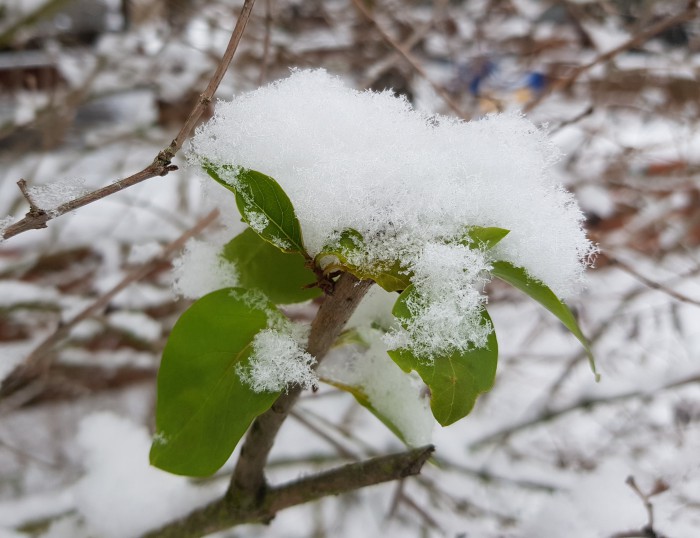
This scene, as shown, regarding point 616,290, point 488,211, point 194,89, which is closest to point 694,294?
point 616,290

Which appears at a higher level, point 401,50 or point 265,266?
point 401,50

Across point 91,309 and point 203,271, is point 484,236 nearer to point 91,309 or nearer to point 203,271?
point 203,271

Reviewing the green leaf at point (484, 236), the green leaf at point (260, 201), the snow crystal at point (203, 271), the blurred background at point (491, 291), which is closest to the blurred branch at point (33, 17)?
the blurred background at point (491, 291)

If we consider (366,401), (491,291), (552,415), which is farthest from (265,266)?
(491,291)

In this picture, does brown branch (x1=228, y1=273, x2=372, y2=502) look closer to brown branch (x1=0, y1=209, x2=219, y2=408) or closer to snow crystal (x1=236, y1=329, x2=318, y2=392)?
snow crystal (x1=236, y1=329, x2=318, y2=392)

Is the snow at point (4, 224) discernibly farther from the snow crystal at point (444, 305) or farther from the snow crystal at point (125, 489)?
the snow crystal at point (125, 489)

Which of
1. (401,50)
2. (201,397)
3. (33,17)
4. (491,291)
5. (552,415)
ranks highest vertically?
(33,17)
